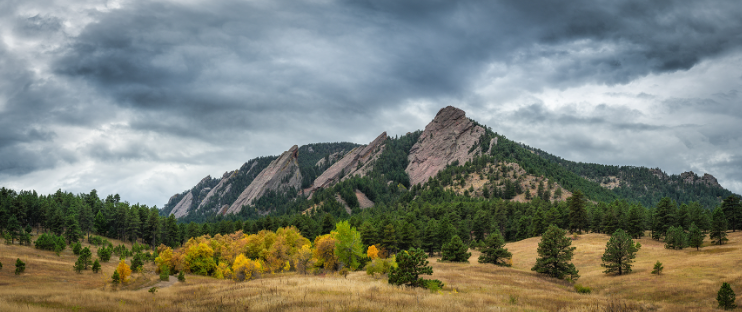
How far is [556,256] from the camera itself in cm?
4931

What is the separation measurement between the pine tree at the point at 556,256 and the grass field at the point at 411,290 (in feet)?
8.28

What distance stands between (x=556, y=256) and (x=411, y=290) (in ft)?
102

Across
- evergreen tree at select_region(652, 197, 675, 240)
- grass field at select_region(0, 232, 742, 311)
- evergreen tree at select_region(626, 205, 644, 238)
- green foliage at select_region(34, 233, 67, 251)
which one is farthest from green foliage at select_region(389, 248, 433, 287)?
green foliage at select_region(34, 233, 67, 251)

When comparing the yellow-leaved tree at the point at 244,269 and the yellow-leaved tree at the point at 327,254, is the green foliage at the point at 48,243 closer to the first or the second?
the yellow-leaved tree at the point at 244,269

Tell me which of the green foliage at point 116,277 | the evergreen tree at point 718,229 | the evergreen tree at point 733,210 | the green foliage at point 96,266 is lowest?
the green foliage at point 96,266

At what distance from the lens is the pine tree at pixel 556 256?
4822 centimetres

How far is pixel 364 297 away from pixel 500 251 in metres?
43.9

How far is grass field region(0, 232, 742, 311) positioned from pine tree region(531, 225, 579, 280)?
2.52 meters

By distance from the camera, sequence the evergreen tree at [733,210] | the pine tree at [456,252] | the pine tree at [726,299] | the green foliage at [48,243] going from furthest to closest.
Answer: the green foliage at [48,243]
the evergreen tree at [733,210]
the pine tree at [456,252]
the pine tree at [726,299]

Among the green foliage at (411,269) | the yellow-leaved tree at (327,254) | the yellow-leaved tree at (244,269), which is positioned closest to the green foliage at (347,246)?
the yellow-leaved tree at (327,254)

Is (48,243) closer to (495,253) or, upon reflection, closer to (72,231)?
(72,231)

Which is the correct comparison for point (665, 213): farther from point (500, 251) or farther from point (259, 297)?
point (259, 297)

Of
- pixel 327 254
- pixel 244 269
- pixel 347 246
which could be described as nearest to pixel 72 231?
pixel 244 269

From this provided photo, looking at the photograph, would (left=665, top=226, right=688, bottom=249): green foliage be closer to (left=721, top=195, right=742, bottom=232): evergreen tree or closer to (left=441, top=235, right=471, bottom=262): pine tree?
(left=721, top=195, right=742, bottom=232): evergreen tree
